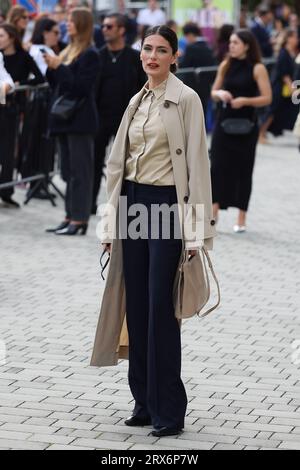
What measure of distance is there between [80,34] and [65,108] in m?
0.71

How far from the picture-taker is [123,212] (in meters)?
6.37

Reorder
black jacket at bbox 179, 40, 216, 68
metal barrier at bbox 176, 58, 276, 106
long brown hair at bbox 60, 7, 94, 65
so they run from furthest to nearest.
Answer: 1. black jacket at bbox 179, 40, 216, 68
2. metal barrier at bbox 176, 58, 276, 106
3. long brown hair at bbox 60, 7, 94, 65

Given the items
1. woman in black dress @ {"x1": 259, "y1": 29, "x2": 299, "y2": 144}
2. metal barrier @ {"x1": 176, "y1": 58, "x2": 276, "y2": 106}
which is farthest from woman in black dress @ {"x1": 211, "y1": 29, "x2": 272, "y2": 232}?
woman in black dress @ {"x1": 259, "y1": 29, "x2": 299, "y2": 144}

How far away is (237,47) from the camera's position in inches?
486

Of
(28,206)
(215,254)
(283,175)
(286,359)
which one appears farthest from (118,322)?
(283,175)

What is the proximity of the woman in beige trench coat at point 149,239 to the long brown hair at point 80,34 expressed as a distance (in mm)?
5511

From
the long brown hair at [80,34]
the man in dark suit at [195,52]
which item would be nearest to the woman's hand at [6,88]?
the long brown hair at [80,34]

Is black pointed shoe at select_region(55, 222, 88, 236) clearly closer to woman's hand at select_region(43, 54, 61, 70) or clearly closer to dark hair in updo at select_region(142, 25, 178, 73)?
woman's hand at select_region(43, 54, 61, 70)

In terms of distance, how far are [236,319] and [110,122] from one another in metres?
4.32

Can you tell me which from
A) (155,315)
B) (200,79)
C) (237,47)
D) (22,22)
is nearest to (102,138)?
(237,47)

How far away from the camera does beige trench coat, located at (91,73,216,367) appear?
6.18m

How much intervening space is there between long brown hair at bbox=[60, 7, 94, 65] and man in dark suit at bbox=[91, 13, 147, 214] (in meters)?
0.82

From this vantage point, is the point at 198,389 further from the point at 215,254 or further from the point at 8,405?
the point at 215,254

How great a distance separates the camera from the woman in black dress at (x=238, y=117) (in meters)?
12.4
